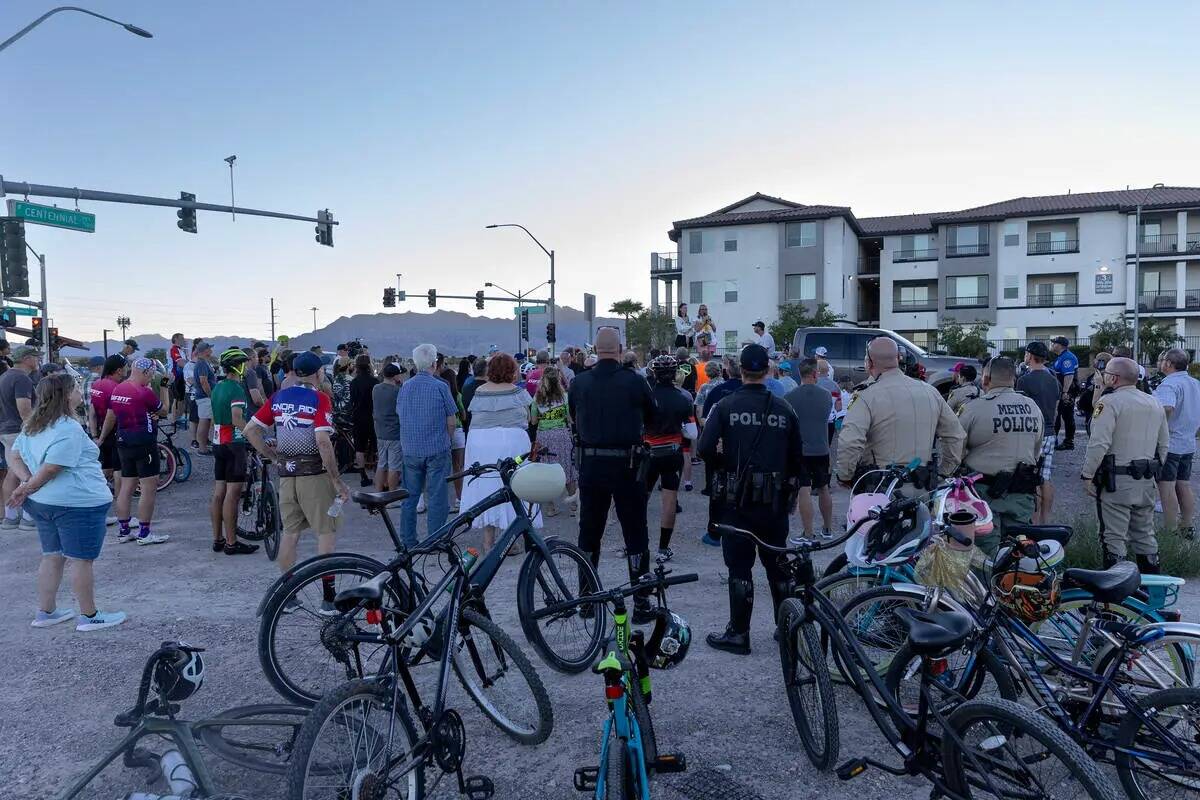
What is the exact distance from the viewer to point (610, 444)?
606 centimetres

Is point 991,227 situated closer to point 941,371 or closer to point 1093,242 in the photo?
point 1093,242

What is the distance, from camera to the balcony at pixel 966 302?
50.7m

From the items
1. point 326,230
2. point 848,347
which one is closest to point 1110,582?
point 848,347

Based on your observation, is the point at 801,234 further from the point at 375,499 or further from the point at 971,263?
the point at 375,499

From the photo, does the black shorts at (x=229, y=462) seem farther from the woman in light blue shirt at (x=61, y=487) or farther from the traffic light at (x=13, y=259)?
the traffic light at (x=13, y=259)

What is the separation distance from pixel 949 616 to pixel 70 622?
641cm

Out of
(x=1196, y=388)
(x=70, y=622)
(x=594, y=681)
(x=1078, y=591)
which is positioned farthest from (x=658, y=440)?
(x=1196, y=388)

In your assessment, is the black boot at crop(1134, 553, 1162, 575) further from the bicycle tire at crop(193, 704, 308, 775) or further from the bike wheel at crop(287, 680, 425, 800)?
the bicycle tire at crop(193, 704, 308, 775)

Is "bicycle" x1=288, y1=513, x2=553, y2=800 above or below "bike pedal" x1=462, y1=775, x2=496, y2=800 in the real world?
above

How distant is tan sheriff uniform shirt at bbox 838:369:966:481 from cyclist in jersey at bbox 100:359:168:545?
23.9 feet

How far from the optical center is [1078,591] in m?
4.02

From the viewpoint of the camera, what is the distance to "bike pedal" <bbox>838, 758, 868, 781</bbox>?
337 centimetres

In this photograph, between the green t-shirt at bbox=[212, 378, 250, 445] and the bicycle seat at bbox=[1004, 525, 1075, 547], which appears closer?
the bicycle seat at bbox=[1004, 525, 1075, 547]

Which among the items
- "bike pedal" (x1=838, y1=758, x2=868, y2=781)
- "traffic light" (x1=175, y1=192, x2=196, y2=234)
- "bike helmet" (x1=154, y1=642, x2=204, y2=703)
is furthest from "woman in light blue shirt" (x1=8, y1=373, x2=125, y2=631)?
"traffic light" (x1=175, y1=192, x2=196, y2=234)
